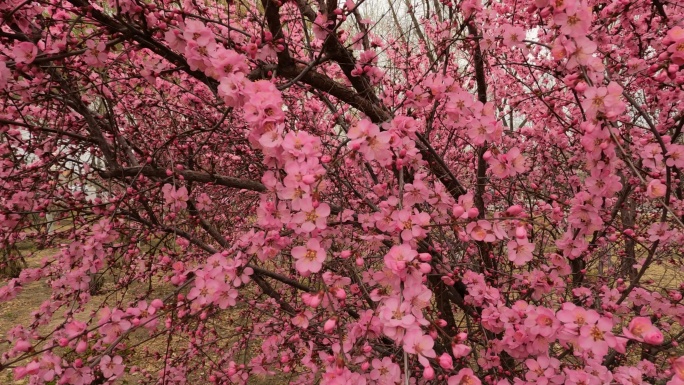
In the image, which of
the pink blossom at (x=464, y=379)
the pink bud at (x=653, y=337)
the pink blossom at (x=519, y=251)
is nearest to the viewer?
the pink bud at (x=653, y=337)

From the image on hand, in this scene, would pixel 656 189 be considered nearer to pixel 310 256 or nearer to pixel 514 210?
pixel 514 210

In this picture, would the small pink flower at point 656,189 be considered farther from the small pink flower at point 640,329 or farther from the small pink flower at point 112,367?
the small pink flower at point 112,367

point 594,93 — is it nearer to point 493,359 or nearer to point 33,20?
point 493,359

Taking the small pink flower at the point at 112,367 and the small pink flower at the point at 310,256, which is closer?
the small pink flower at the point at 310,256

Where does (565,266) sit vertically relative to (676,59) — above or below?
below

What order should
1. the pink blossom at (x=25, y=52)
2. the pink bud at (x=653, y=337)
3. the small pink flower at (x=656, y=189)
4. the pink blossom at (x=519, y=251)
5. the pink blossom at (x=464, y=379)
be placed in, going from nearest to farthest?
1. the pink bud at (x=653, y=337)
2. the small pink flower at (x=656, y=189)
3. the pink blossom at (x=464, y=379)
4. the pink blossom at (x=519, y=251)
5. the pink blossom at (x=25, y=52)

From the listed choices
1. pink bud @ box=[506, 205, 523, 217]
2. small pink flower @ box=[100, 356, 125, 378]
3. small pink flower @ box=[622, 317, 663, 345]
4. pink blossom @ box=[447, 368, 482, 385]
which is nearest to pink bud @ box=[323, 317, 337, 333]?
pink blossom @ box=[447, 368, 482, 385]

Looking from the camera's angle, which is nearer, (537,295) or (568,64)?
(568,64)

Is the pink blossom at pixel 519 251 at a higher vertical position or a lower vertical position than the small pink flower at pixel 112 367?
higher

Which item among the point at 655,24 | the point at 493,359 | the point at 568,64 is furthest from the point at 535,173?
the point at 568,64

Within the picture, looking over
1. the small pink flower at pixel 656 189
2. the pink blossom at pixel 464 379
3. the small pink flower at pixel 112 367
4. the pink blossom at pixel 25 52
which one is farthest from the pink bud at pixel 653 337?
the pink blossom at pixel 25 52

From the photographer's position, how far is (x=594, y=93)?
4.81 feet

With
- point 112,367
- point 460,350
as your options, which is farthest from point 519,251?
point 112,367

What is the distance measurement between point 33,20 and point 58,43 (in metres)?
0.65
